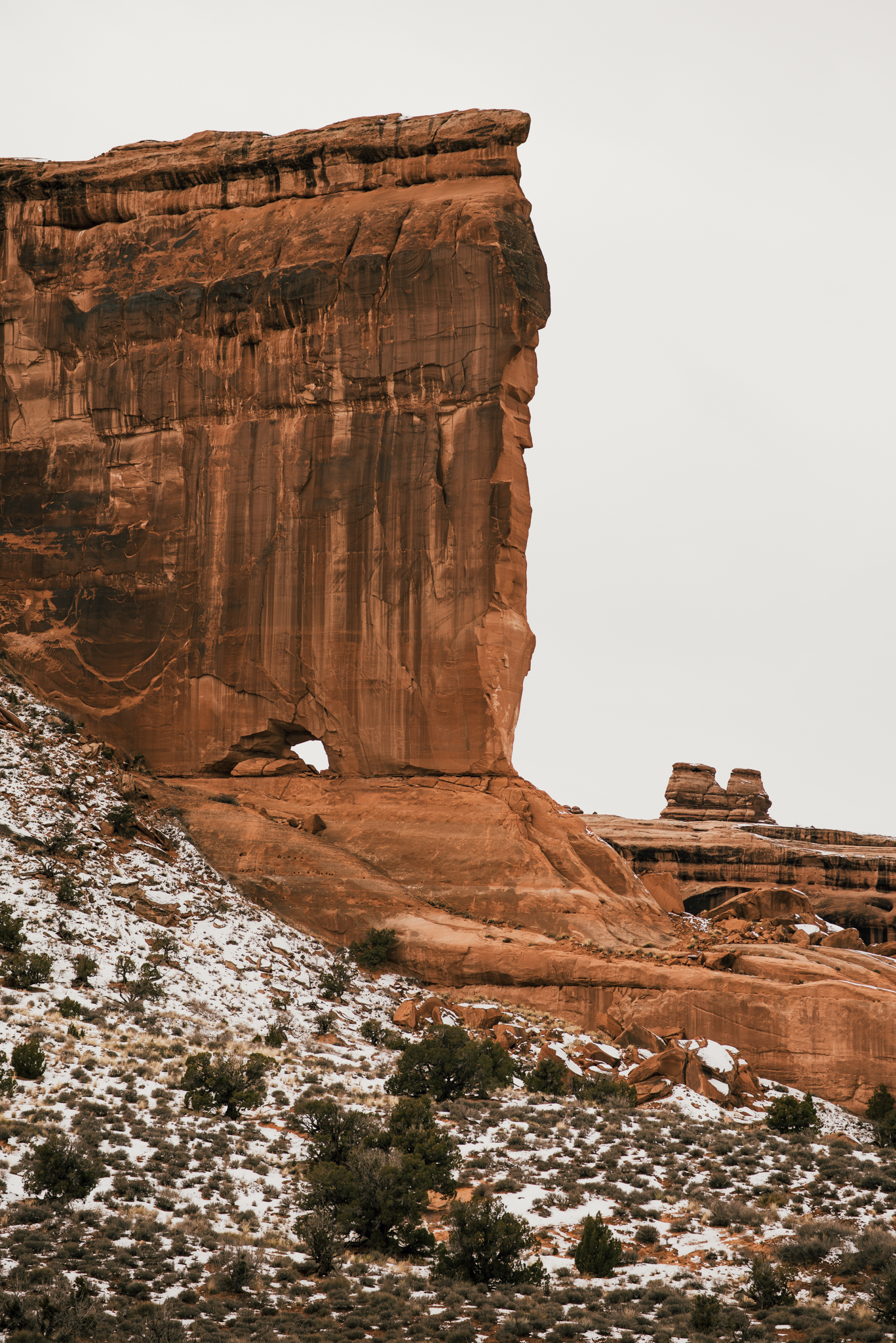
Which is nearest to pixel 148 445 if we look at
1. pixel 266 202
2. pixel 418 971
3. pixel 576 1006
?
pixel 266 202

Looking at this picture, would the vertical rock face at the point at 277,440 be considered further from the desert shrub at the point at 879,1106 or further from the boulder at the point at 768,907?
the desert shrub at the point at 879,1106

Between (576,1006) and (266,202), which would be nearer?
(576,1006)

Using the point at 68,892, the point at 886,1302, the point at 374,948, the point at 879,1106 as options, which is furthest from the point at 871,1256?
the point at 68,892

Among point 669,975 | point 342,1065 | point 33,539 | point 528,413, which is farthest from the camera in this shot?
point 33,539

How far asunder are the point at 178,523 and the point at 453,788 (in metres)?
11.4

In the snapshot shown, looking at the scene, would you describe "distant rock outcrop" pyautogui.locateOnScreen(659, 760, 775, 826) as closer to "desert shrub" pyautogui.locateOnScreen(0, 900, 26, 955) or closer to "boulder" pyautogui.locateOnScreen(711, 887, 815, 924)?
"boulder" pyautogui.locateOnScreen(711, 887, 815, 924)

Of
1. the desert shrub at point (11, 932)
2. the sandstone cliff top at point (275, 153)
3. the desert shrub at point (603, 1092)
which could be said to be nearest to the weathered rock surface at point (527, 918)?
the desert shrub at point (603, 1092)

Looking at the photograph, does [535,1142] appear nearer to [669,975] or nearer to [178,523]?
[669,975]

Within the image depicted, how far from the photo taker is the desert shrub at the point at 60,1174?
45.3 ft

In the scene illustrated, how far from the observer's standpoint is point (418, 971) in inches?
1113

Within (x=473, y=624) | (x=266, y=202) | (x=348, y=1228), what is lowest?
(x=348, y=1228)

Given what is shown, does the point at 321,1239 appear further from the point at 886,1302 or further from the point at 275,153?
the point at 275,153

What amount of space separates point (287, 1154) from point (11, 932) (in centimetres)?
813

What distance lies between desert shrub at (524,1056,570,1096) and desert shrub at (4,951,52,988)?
9016mm
